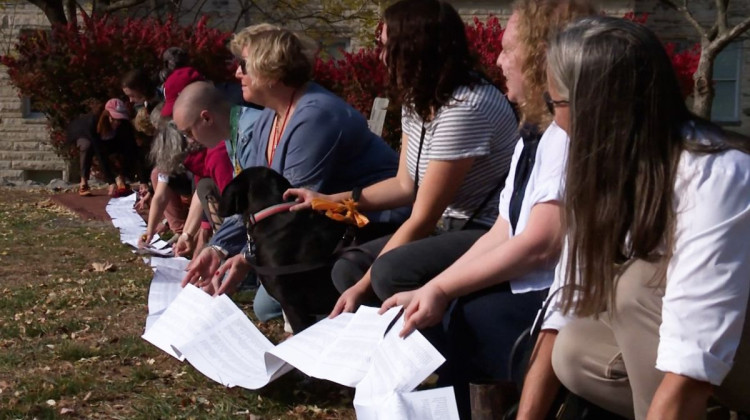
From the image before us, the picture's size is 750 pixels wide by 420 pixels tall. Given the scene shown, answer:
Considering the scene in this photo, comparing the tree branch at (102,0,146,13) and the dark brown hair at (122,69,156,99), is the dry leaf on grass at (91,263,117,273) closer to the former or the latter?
the dark brown hair at (122,69,156,99)

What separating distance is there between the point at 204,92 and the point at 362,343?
2.59 meters

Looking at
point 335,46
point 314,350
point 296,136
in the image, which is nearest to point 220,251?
point 296,136

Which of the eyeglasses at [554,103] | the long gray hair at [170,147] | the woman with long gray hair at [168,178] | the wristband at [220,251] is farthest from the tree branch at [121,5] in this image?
the eyeglasses at [554,103]

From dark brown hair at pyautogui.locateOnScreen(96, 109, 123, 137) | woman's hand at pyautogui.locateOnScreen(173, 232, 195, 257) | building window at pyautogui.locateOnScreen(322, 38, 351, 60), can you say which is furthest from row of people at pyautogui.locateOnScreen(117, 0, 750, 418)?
building window at pyautogui.locateOnScreen(322, 38, 351, 60)

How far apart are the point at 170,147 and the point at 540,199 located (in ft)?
14.3

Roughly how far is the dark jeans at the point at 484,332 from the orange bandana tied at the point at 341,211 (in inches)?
35.3

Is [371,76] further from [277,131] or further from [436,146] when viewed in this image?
[436,146]

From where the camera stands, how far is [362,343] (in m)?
3.43

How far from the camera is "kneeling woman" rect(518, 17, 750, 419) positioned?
2357 millimetres

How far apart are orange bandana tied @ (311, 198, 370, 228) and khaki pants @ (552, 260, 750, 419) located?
1616mm

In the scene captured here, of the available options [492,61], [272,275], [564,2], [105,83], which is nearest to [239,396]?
[272,275]

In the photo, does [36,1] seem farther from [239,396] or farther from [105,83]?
[239,396]

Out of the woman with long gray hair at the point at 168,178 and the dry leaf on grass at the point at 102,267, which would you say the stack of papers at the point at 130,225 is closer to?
the woman with long gray hair at the point at 168,178

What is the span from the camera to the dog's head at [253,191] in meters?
4.41
